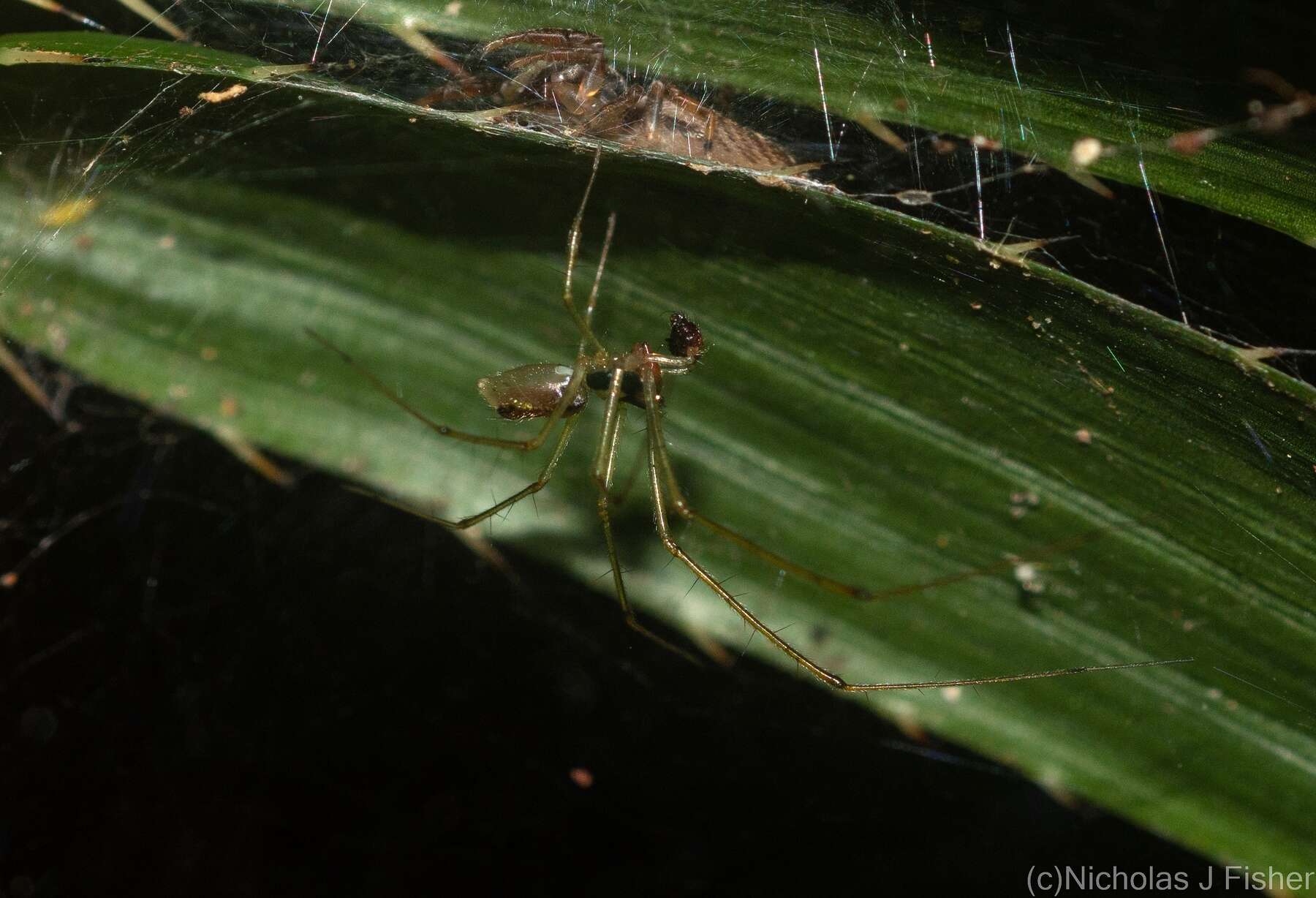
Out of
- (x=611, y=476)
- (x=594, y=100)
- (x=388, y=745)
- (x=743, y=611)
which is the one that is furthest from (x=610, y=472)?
(x=388, y=745)

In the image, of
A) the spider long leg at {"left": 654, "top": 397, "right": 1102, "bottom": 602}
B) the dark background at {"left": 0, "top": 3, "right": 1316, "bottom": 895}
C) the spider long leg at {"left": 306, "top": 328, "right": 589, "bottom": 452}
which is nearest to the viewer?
the spider long leg at {"left": 654, "top": 397, "right": 1102, "bottom": 602}

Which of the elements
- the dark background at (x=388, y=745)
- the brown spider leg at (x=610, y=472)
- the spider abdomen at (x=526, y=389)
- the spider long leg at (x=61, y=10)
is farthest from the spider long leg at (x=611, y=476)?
the spider long leg at (x=61, y=10)

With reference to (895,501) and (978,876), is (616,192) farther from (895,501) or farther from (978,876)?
(978,876)

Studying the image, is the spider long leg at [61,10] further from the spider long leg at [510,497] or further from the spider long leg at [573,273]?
the spider long leg at [510,497]

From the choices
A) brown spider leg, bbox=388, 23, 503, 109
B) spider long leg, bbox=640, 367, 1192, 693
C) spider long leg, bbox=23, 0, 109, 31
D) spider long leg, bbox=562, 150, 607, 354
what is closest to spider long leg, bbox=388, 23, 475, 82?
brown spider leg, bbox=388, 23, 503, 109

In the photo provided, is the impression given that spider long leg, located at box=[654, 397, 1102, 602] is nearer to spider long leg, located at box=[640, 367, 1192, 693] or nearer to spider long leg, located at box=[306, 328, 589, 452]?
spider long leg, located at box=[640, 367, 1192, 693]

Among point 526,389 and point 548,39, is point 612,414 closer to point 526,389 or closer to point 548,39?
point 526,389
